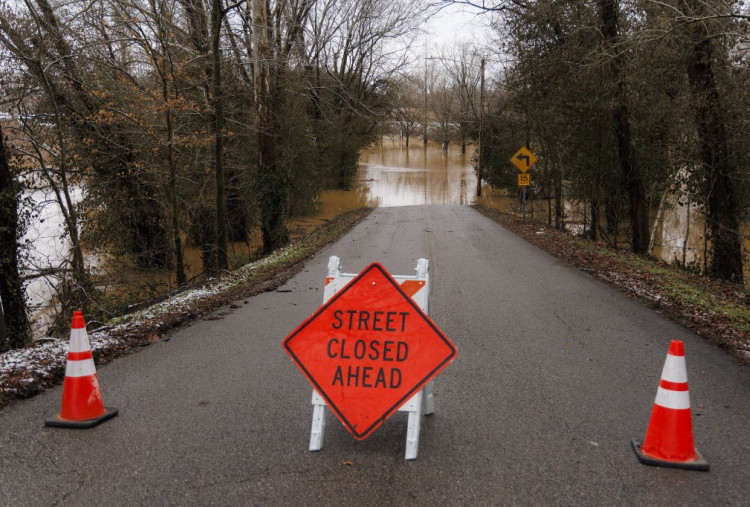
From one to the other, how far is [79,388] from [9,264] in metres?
6.79

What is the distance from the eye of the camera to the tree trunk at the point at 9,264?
9.85m

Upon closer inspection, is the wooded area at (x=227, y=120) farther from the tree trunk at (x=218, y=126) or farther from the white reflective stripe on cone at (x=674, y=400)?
the white reflective stripe on cone at (x=674, y=400)

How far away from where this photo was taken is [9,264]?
10055 millimetres

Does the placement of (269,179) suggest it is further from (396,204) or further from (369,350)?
(396,204)

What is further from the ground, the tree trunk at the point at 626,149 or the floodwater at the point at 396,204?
the tree trunk at the point at 626,149

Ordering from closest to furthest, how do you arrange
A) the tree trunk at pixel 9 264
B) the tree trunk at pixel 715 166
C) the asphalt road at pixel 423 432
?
the asphalt road at pixel 423 432
the tree trunk at pixel 9 264
the tree trunk at pixel 715 166

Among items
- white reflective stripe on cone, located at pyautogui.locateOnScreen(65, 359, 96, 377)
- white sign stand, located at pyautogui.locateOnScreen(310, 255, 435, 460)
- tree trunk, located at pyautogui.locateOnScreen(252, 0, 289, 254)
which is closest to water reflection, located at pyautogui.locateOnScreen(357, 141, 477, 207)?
tree trunk, located at pyautogui.locateOnScreen(252, 0, 289, 254)

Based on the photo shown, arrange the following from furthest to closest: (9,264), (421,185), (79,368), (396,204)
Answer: (421,185)
(396,204)
(9,264)
(79,368)

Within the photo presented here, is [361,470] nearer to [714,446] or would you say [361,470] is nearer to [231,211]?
[714,446]

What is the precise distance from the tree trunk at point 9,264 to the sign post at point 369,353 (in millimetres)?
7616

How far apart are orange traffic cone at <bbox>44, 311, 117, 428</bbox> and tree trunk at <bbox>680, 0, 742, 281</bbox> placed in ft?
46.3

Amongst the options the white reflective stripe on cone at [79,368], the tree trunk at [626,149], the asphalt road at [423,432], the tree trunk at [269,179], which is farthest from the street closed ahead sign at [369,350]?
the tree trunk at [269,179]

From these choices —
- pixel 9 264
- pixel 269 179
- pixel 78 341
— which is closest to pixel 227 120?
pixel 269 179

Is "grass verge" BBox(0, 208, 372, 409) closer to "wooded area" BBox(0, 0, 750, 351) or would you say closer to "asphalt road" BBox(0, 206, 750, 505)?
"asphalt road" BBox(0, 206, 750, 505)
